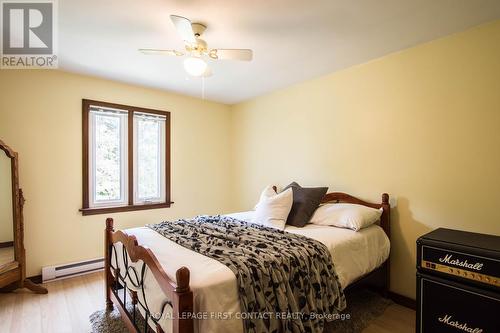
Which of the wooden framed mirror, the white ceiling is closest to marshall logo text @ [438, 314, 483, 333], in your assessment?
the white ceiling

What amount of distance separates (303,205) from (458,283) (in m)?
1.35

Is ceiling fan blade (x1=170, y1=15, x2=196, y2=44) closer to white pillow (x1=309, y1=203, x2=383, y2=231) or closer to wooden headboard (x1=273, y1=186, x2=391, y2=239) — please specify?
white pillow (x1=309, y1=203, x2=383, y2=231)

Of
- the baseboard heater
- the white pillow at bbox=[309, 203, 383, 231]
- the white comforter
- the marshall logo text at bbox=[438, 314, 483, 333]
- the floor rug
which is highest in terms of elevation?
the white pillow at bbox=[309, 203, 383, 231]

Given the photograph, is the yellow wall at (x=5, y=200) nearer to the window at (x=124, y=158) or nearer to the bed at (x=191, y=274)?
the window at (x=124, y=158)

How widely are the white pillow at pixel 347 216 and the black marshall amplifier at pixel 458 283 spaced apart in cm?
53

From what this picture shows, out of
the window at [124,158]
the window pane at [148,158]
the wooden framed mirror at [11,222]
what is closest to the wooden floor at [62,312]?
the wooden framed mirror at [11,222]

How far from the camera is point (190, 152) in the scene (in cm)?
412

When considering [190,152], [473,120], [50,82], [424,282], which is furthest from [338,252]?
[50,82]

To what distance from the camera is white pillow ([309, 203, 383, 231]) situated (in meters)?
2.39

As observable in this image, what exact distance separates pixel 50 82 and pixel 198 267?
2.90 metres

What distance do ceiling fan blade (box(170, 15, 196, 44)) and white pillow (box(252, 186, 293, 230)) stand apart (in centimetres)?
167

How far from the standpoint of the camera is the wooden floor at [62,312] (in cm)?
214

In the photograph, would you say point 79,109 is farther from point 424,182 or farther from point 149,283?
point 424,182

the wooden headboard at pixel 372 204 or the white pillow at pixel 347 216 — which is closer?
the white pillow at pixel 347 216
